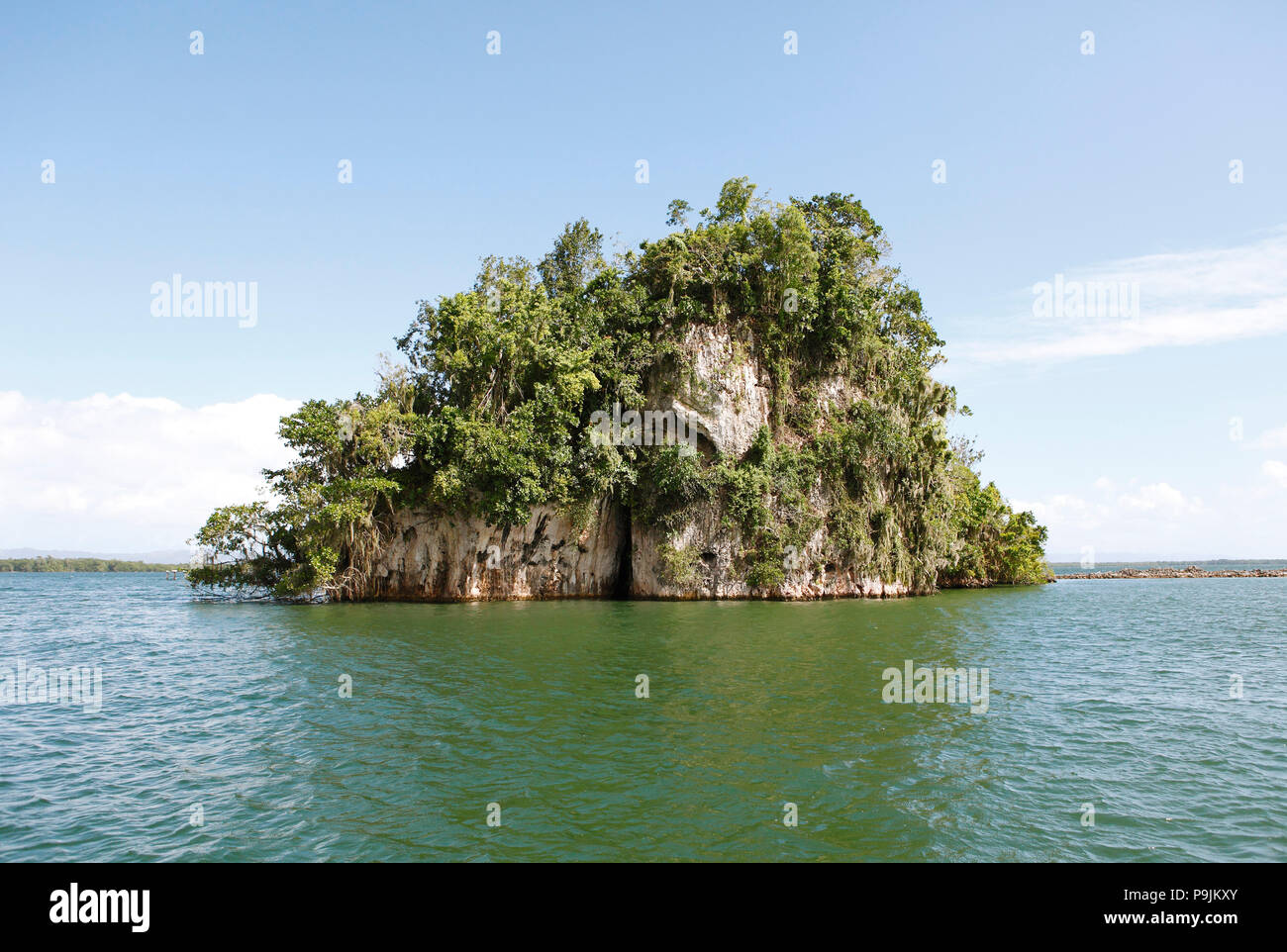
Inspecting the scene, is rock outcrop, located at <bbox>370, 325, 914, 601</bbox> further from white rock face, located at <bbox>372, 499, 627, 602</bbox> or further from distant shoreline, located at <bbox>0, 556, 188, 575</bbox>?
distant shoreline, located at <bbox>0, 556, 188, 575</bbox>

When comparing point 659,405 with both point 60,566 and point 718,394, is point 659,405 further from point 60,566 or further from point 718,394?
point 60,566

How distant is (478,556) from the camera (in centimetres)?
3381

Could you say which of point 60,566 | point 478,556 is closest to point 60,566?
point 60,566

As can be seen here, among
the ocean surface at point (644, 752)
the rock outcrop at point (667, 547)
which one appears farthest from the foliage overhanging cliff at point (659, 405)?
the ocean surface at point (644, 752)

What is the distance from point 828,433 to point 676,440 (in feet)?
25.3

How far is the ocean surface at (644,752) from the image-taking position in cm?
731

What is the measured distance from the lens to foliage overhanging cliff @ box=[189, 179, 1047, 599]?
31.1m

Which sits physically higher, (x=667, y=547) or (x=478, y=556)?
(x=667, y=547)

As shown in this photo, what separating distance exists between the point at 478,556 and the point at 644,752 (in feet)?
82.6

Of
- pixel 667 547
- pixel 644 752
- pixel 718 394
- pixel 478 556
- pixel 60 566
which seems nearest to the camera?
pixel 644 752

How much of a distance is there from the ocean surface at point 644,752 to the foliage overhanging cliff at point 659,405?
11.9 meters

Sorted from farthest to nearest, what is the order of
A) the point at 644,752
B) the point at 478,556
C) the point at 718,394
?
1. the point at 478,556
2. the point at 718,394
3. the point at 644,752

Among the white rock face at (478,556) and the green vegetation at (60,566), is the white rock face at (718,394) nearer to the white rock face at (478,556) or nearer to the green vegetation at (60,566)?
the white rock face at (478,556)
